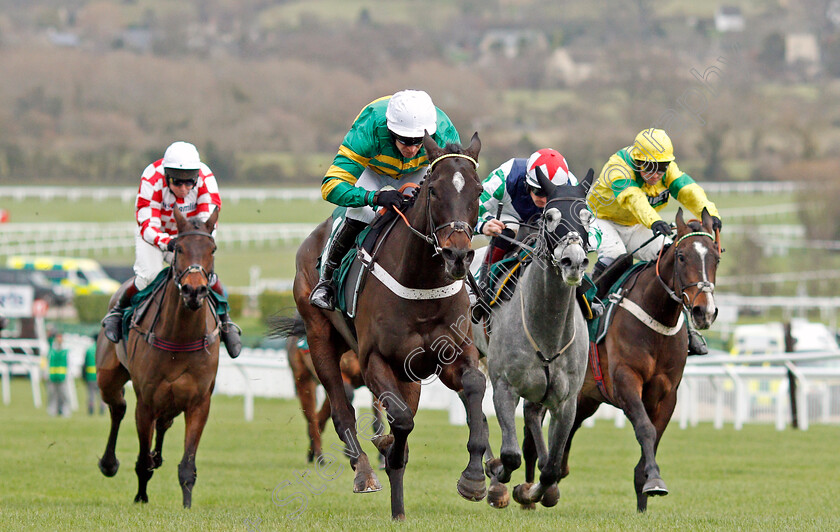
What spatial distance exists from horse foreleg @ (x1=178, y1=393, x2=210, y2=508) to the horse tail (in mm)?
935

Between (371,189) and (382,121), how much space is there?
42cm

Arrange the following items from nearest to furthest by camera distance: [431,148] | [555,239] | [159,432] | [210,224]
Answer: [431,148]
[555,239]
[210,224]
[159,432]

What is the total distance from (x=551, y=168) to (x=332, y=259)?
1.41 metres

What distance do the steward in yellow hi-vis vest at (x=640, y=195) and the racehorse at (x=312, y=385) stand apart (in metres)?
2.83

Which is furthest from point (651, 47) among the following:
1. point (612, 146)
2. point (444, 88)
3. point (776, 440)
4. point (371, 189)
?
point (371, 189)

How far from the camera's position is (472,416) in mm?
6484

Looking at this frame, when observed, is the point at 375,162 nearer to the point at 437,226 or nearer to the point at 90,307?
the point at 437,226

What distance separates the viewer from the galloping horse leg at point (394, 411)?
6531mm

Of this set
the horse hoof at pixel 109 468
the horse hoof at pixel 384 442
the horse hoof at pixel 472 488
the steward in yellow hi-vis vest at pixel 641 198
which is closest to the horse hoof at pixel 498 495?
the horse hoof at pixel 384 442

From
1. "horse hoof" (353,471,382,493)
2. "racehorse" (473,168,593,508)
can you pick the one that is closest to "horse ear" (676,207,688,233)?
"racehorse" (473,168,593,508)

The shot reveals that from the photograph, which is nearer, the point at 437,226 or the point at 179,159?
the point at 437,226

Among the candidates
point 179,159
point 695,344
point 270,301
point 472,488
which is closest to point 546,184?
point 472,488

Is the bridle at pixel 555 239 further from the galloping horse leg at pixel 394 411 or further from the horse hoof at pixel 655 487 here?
the horse hoof at pixel 655 487

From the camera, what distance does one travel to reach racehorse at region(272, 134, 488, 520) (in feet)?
20.2
